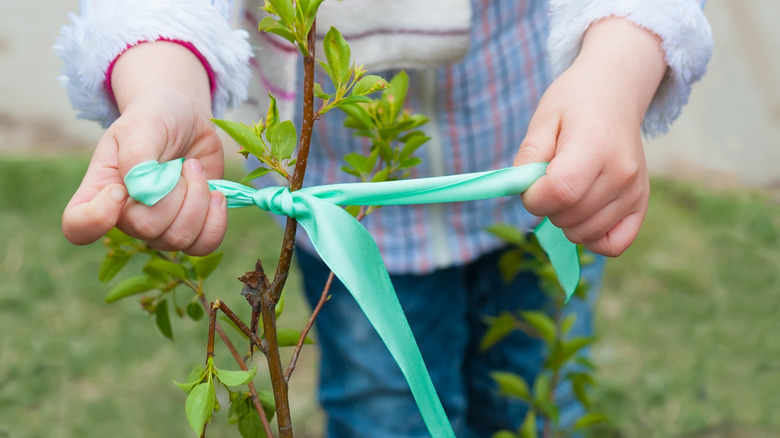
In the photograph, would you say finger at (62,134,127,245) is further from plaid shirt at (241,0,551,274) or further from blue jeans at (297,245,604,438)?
blue jeans at (297,245,604,438)

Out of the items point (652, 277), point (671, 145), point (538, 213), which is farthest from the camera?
point (671, 145)

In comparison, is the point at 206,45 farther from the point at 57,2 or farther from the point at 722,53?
the point at 57,2

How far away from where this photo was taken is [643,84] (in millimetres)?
651

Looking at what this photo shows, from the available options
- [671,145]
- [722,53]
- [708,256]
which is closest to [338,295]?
[708,256]

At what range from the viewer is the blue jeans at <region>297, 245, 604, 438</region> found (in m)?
1.09

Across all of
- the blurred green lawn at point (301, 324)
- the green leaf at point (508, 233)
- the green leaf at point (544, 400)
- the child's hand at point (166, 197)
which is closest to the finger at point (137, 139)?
the child's hand at point (166, 197)

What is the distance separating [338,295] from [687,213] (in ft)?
4.99

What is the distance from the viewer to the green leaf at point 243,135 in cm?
48

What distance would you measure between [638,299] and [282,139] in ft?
5.36

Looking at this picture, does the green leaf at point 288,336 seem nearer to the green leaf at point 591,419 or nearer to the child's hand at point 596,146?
the child's hand at point 596,146

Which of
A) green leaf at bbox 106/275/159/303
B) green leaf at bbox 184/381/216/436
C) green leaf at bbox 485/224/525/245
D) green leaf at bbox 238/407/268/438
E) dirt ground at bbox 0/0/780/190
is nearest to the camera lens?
green leaf at bbox 184/381/216/436

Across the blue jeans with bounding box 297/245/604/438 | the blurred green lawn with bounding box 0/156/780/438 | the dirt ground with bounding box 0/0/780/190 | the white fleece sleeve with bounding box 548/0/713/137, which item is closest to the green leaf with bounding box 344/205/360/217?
the white fleece sleeve with bounding box 548/0/713/137

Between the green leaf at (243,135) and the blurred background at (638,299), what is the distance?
1060 mm

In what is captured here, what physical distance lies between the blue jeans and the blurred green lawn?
413 millimetres
